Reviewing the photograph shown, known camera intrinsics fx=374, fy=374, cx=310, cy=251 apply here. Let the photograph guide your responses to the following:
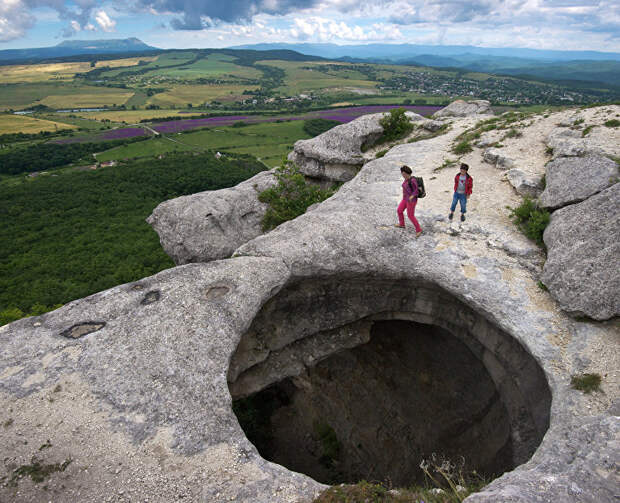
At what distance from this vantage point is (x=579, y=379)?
8367mm

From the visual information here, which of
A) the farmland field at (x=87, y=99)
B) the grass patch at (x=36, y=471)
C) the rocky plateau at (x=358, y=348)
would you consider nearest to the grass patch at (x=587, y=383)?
the rocky plateau at (x=358, y=348)

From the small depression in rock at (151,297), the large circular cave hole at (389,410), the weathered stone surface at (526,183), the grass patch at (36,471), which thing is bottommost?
the large circular cave hole at (389,410)

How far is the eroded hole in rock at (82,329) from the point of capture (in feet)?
31.0

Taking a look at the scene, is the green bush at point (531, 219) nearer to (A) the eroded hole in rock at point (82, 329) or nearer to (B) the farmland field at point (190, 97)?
(A) the eroded hole in rock at point (82, 329)

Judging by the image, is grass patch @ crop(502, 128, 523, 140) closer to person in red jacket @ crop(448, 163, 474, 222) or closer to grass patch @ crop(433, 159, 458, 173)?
grass patch @ crop(433, 159, 458, 173)

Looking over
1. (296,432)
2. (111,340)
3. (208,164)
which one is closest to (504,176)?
(296,432)

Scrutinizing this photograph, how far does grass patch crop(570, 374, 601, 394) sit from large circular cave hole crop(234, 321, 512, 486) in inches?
281

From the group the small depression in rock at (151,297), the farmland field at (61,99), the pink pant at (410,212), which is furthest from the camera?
the farmland field at (61,99)

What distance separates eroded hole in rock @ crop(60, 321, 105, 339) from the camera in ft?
31.0

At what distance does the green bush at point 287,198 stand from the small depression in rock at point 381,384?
29.4 feet

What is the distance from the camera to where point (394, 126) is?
90.8 ft

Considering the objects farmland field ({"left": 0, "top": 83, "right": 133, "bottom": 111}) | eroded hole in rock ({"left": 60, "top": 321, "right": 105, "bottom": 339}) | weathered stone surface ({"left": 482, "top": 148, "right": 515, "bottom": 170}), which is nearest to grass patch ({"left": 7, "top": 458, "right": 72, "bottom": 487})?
eroded hole in rock ({"left": 60, "top": 321, "right": 105, "bottom": 339})

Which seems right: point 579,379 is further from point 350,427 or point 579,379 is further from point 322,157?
point 322,157

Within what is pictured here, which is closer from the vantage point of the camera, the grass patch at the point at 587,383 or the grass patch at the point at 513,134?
the grass patch at the point at 587,383
